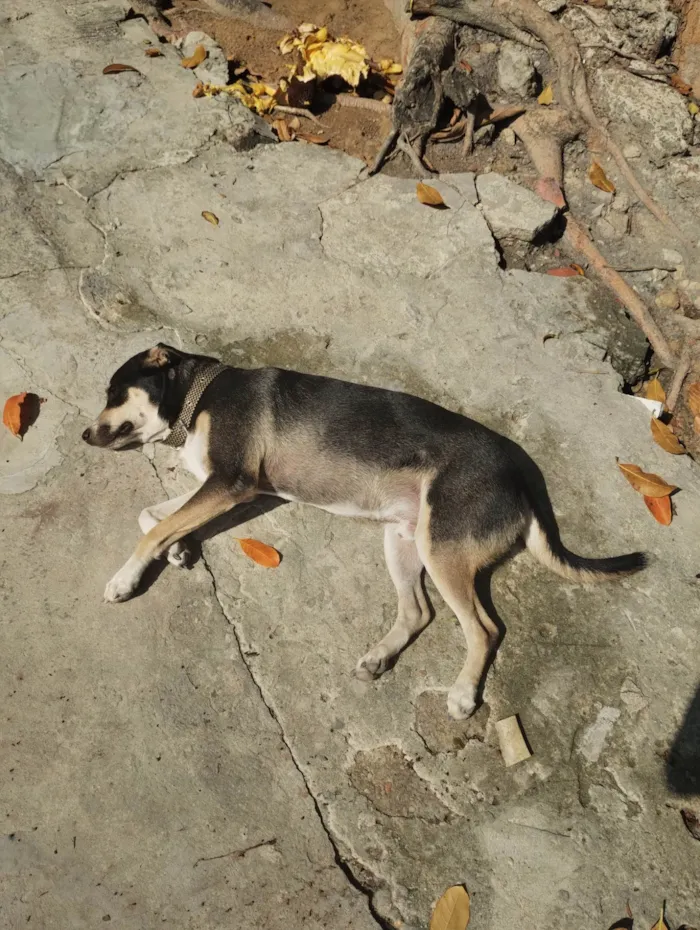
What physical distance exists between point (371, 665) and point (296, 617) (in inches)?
17.4

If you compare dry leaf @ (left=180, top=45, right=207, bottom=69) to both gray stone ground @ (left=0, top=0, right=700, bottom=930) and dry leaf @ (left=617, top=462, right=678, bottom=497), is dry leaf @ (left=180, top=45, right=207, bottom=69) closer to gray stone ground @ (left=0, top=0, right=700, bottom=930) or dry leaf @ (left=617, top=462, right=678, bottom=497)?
gray stone ground @ (left=0, top=0, right=700, bottom=930)

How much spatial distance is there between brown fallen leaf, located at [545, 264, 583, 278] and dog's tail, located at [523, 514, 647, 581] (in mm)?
2159

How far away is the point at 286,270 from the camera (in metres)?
4.67

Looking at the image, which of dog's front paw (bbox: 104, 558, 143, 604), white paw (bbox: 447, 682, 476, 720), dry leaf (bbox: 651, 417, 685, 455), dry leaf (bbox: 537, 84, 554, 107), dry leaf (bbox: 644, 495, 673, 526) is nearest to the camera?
white paw (bbox: 447, 682, 476, 720)

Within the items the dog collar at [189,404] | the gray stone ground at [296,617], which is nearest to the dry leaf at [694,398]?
the gray stone ground at [296,617]

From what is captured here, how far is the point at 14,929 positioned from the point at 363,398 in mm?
2672

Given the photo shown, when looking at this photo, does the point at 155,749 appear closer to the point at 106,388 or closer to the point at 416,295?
the point at 106,388

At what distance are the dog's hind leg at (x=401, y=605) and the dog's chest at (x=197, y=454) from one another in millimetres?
1005

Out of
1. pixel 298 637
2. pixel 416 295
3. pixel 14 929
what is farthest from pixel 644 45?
pixel 14 929

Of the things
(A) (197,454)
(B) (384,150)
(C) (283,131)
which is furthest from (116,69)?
(A) (197,454)

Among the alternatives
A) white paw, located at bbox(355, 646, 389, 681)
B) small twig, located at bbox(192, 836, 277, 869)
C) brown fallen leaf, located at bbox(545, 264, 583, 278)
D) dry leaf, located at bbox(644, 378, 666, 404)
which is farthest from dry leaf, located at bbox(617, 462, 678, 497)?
small twig, located at bbox(192, 836, 277, 869)

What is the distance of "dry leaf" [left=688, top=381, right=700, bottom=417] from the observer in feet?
15.2

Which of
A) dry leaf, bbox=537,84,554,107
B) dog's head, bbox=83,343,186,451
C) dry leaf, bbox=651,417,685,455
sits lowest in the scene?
dog's head, bbox=83,343,186,451

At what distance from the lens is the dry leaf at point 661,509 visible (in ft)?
12.9
